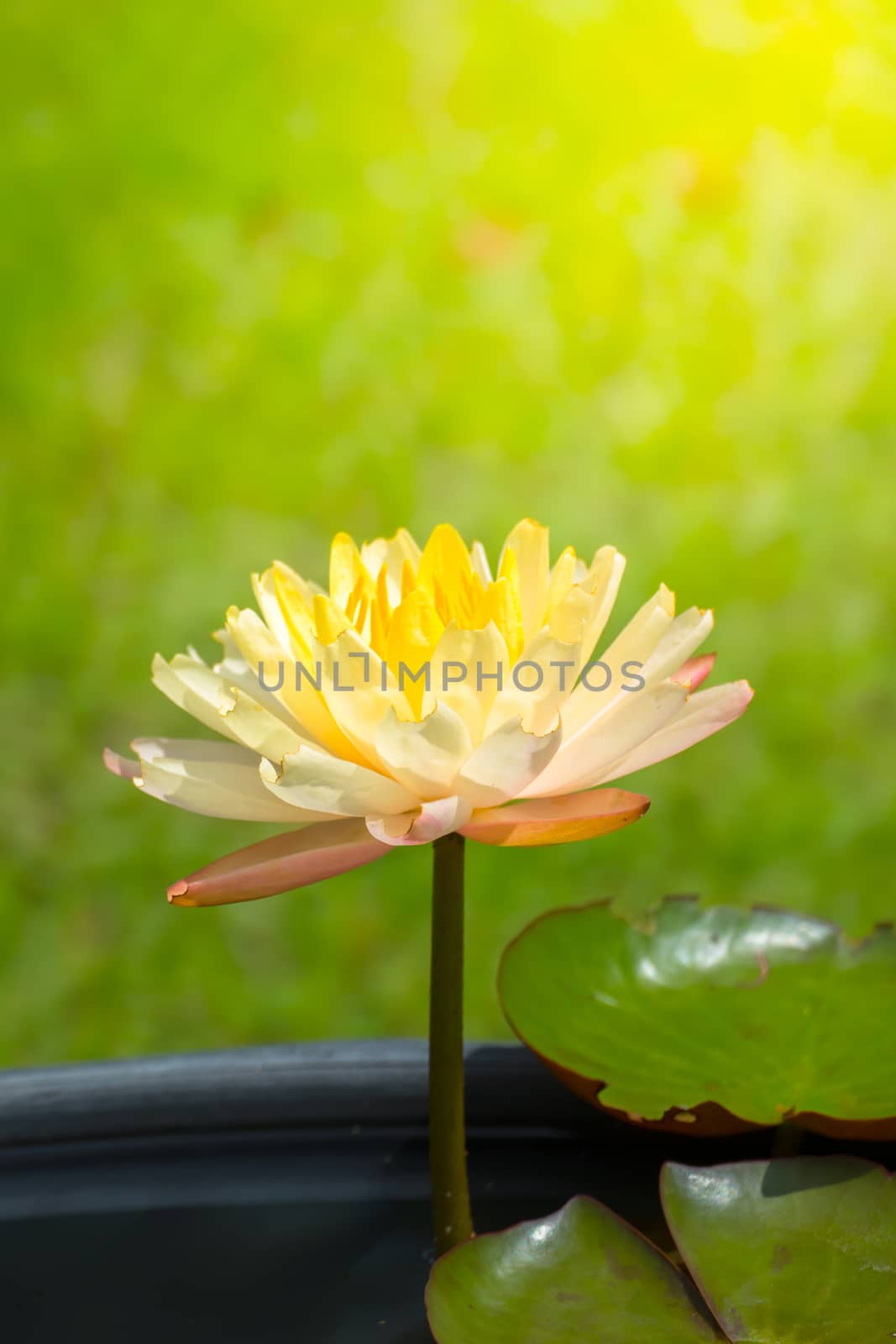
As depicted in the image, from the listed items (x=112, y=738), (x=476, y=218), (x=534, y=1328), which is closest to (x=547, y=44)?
(x=476, y=218)

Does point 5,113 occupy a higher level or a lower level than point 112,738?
higher

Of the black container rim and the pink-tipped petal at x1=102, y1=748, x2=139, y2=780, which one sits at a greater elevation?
the pink-tipped petal at x1=102, y1=748, x2=139, y2=780

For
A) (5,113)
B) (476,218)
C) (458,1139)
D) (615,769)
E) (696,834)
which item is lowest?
(696,834)

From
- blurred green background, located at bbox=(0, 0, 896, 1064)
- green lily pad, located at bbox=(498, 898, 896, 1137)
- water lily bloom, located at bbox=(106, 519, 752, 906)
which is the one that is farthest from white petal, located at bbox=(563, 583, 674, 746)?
blurred green background, located at bbox=(0, 0, 896, 1064)

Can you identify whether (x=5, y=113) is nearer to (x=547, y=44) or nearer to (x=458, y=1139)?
(x=547, y=44)

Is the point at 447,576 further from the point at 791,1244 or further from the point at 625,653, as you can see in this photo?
the point at 791,1244

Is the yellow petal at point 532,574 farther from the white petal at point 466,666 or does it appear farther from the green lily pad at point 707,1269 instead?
Answer: the green lily pad at point 707,1269

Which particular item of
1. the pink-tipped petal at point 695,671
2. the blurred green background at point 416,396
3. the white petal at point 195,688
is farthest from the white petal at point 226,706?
the blurred green background at point 416,396

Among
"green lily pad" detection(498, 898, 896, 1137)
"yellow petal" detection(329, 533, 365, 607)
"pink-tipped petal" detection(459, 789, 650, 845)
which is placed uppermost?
"yellow petal" detection(329, 533, 365, 607)

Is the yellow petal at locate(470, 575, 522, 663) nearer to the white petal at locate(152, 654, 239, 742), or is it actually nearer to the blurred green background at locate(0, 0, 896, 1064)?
the white petal at locate(152, 654, 239, 742)
